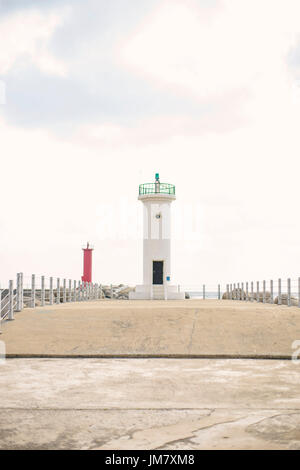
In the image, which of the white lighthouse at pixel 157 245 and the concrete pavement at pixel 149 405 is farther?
the white lighthouse at pixel 157 245

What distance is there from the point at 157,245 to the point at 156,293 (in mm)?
2888

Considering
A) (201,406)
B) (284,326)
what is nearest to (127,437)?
(201,406)

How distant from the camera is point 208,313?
1366 cm

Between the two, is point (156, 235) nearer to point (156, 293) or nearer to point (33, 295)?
point (156, 293)

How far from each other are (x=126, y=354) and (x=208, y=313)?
152 inches

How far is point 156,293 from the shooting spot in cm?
3019

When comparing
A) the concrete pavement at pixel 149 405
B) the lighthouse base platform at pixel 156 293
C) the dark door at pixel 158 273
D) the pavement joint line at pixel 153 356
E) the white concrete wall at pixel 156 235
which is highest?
the white concrete wall at pixel 156 235

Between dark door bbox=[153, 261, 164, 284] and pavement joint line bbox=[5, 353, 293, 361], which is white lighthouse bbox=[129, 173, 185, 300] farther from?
pavement joint line bbox=[5, 353, 293, 361]

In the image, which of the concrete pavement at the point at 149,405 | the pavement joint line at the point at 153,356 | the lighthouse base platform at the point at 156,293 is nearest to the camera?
the concrete pavement at the point at 149,405

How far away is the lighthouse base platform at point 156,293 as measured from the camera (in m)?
30.0

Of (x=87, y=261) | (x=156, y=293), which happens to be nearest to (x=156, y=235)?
(x=156, y=293)

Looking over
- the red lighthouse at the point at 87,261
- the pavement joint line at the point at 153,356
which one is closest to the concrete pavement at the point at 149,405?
the pavement joint line at the point at 153,356

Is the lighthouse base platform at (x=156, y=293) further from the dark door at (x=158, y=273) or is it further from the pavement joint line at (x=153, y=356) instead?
the pavement joint line at (x=153, y=356)
